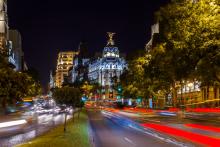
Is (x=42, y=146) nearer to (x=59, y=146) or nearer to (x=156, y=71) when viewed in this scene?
(x=59, y=146)

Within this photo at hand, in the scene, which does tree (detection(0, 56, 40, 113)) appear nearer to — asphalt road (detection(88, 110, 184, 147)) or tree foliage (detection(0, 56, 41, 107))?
tree foliage (detection(0, 56, 41, 107))

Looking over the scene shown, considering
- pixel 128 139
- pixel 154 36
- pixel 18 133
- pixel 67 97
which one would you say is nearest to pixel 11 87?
pixel 128 139

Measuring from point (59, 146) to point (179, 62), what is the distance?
21.1 m

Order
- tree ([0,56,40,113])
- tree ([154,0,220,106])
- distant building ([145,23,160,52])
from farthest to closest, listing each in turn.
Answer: distant building ([145,23,160,52]), tree ([154,0,220,106]), tree ([0,56,40,113])

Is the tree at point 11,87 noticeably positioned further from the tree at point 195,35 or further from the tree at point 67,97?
the tree at point 67,97

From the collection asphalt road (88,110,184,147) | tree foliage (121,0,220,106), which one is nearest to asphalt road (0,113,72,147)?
asphalt road (88,110,184,147)

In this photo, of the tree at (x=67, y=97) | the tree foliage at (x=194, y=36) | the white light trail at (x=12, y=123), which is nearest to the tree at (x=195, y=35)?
the tree foliage at (x=194, y=36)

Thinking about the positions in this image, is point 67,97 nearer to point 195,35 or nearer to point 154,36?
point 154,36

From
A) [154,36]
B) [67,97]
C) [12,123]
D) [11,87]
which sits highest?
[154,36]

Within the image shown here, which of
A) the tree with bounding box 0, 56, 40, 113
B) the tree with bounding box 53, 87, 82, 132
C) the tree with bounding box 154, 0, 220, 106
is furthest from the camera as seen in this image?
the tree with bounding box 53, 87, 82, 132

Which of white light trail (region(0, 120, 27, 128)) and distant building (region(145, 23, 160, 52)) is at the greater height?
distant building (region(145, 23, 160, 52))

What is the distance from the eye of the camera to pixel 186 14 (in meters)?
32.8

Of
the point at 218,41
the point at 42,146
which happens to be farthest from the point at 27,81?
the point at 218,41

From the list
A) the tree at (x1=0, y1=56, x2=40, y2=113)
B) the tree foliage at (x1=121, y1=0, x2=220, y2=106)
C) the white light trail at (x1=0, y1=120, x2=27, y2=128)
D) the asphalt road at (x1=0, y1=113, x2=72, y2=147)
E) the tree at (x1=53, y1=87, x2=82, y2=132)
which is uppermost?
the tree foliage at (x1=121, y1=0, x2=220, y2=106)
